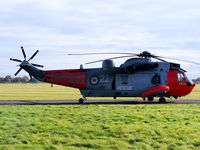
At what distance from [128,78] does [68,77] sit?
19.2 feet

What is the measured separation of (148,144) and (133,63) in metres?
18.2

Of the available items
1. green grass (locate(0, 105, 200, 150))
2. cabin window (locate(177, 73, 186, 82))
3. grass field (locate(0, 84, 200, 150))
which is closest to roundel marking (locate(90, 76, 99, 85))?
cabin window (locate(177, 73, 186, 82))

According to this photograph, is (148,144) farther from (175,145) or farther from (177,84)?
(177,84)

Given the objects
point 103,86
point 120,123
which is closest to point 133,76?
point 103,86

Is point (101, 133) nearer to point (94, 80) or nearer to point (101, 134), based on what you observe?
point (101, 134)

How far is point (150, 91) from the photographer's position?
26.8 meters

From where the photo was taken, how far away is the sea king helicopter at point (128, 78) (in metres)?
27.2

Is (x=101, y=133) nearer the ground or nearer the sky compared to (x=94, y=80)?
nearer the ground

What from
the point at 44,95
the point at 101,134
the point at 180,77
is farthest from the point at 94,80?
the point at 101,134

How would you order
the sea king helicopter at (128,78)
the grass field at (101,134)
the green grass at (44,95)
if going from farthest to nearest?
the green grass at (44,95)
the sea king helicopter at (128,78)
the grass field at (101,134)

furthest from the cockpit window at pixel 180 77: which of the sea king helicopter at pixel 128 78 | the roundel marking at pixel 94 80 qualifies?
the roundel marking at pixel 94 80

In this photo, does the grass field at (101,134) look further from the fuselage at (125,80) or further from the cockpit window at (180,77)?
the cockpit window at (180,77)

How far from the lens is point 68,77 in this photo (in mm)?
27906

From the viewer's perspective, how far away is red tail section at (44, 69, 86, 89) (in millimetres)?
27859
